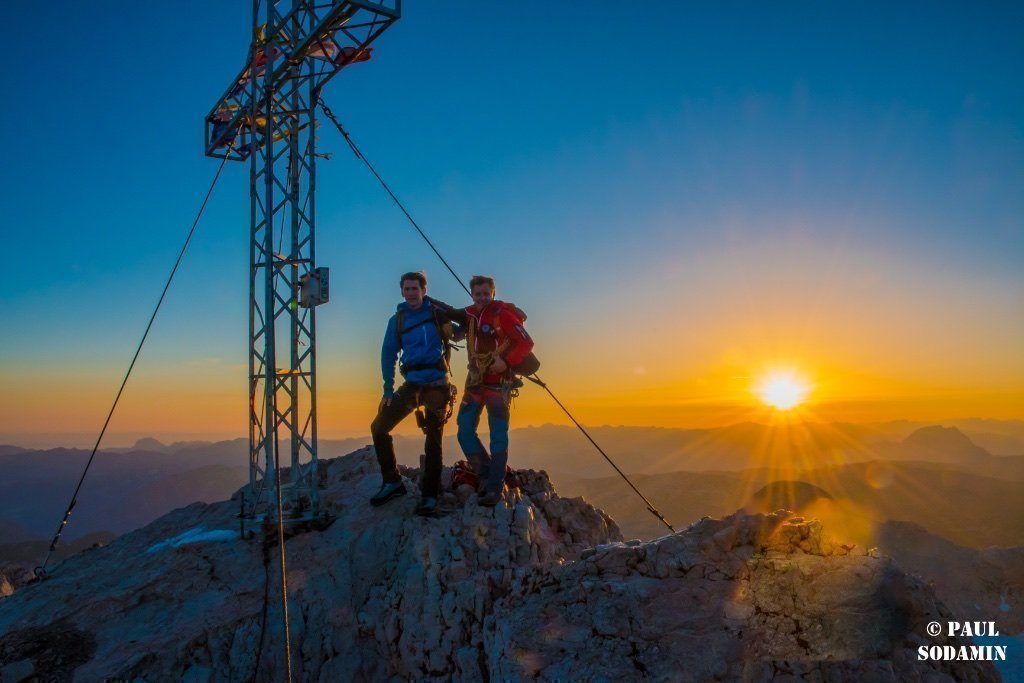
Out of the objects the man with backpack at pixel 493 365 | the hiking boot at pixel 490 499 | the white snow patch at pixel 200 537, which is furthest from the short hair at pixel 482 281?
the white snow patch at pixel 200 537

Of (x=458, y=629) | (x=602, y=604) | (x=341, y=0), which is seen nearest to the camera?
(x=602, y=604)

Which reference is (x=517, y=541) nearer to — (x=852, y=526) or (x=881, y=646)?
(x=881, y=646)

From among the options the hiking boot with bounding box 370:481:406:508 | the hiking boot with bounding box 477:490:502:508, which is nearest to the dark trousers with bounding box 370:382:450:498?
the hiking boot with bounding box 370:481:406:508

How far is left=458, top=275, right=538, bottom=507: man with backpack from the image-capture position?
21.3 ft

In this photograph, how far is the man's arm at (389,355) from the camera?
22.7 feet

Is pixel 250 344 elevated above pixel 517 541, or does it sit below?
above

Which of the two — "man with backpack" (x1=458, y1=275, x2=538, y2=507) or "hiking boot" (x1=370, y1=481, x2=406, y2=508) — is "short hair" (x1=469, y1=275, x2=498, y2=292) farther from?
"hiking boot" (x1=370, y1=481, x2=406, y2=508)

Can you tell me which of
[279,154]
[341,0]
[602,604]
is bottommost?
[602,604]

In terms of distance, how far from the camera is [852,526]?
34.3m

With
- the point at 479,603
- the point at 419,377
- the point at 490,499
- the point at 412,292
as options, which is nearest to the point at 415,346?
the point at 419,377

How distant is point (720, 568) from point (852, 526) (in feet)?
124

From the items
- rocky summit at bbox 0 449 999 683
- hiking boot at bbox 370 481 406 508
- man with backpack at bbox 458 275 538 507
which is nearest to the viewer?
rocky summit at bbox 0 449 999 683

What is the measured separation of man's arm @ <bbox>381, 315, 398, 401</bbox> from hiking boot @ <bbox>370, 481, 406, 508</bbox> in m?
1.33

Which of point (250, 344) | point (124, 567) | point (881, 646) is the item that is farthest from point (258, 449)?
point (881, 646)
